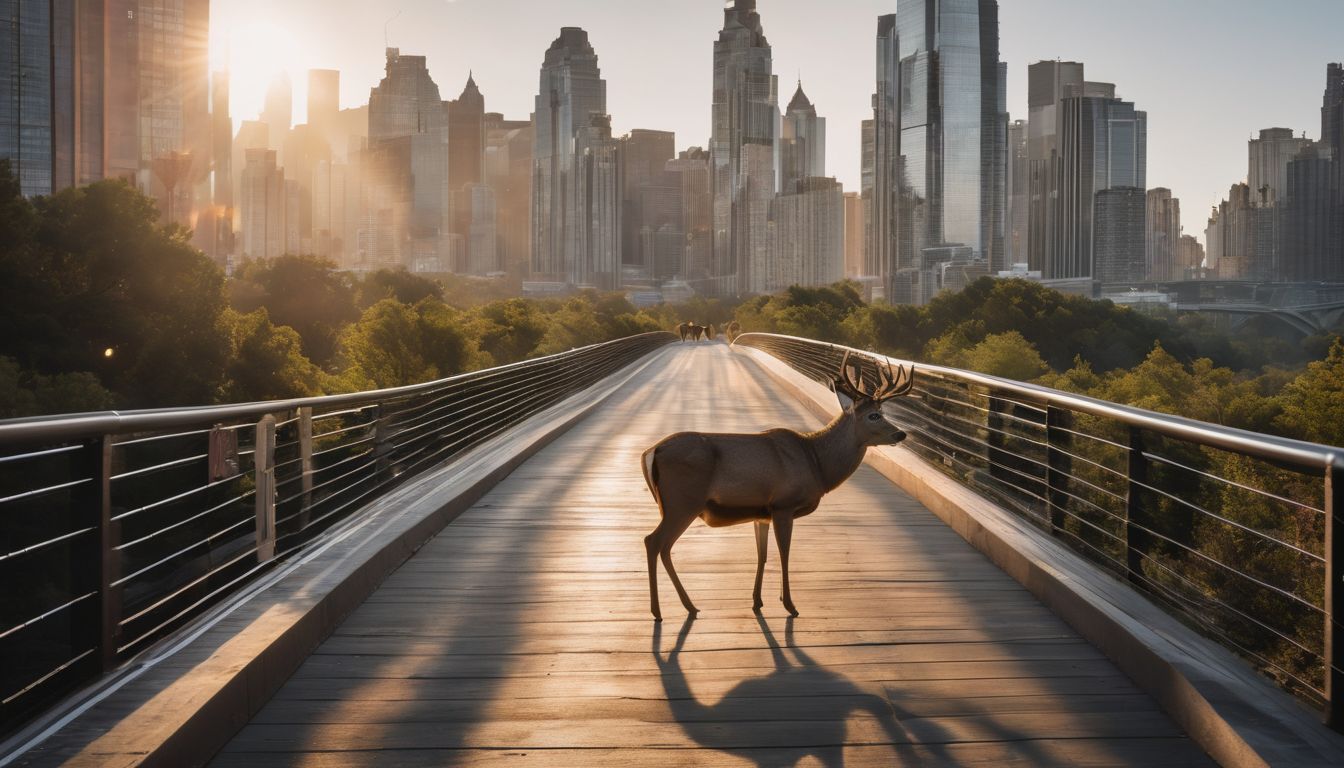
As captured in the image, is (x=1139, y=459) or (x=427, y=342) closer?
(x=1139, y=459)

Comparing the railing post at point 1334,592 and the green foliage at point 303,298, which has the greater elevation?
the green foliage at point 303,298

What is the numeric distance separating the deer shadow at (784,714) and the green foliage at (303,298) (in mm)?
84407

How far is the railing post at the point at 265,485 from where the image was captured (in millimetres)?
5922

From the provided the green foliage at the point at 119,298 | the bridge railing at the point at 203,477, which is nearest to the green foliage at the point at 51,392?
the green foliage at the point at 119,298

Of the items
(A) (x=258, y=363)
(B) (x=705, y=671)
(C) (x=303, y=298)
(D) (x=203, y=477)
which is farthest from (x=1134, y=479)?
(C) (x=303, y=298)

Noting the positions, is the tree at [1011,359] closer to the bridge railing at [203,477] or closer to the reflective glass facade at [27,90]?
the bridge railing at [203,477]

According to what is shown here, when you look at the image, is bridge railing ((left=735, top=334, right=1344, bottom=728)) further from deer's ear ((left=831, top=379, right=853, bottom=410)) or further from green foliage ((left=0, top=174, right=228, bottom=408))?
green foliage ((left=0, top=174, right=228, bottom=408))

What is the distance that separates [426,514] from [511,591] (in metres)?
1.67

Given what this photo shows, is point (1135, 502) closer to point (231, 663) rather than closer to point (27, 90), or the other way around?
point (231, 663)

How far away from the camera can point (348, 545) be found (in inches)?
260

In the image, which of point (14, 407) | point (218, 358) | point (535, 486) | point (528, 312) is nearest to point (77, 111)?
point (528, 312)

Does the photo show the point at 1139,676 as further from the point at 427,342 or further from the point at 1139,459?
the point at 427,342

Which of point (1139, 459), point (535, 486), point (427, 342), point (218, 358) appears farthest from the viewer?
point (427, 342)

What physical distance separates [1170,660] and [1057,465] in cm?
286
